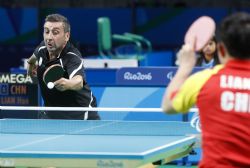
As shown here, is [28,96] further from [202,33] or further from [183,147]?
[202,33]

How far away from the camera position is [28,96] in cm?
1085

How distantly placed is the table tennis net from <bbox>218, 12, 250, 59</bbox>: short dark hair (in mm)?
2707

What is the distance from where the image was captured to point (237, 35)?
14.8 feet

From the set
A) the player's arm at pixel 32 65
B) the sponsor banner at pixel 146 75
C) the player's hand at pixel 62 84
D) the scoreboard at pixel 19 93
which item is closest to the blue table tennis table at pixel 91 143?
the player's hand at pixel 62 84

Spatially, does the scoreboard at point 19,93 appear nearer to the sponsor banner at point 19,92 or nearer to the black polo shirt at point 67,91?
the sponsor banner at point 19,92

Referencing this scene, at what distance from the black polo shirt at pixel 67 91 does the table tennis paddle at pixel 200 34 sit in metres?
3.45

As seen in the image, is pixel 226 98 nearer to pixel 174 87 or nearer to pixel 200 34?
pixel 174 87

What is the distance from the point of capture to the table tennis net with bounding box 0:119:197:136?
7387mm

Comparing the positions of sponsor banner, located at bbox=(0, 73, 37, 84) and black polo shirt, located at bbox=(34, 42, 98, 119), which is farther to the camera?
sponsor banner, located at bbox=(0, 73, 37, 84)

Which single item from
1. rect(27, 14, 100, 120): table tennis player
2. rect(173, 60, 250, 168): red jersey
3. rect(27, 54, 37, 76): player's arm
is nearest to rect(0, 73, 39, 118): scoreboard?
rect(27, 54, 37, 76): player's arm

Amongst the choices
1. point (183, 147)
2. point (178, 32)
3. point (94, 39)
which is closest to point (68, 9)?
point (94, 39)

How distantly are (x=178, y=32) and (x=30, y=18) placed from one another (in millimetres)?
2908

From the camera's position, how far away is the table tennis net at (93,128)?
739 cm

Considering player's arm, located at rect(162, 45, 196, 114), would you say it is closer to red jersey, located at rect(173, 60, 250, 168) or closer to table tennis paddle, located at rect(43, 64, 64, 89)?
red jersey, located at rect(173, 60, 250, 168)
